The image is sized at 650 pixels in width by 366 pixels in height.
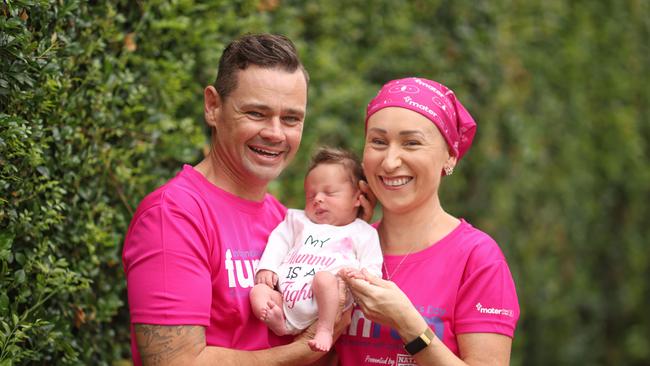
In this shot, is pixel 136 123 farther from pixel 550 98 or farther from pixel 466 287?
pixel 550 98

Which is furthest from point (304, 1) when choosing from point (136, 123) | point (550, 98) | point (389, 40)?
point (550, 98)

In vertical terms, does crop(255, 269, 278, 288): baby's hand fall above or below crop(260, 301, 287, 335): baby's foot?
above

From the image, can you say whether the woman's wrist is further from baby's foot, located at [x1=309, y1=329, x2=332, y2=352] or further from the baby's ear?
the baby's ear

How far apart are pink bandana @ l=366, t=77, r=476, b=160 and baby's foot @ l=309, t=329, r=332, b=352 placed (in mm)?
929

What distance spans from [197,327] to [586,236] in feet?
22.2

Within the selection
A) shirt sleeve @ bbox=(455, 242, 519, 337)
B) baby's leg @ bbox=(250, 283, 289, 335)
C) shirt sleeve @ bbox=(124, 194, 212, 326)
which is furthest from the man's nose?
shirt sleeve @ bbox=(455, 242, 519, 337)

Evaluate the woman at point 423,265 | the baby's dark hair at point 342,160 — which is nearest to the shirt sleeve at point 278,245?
the baby's dark hair at point 342,160

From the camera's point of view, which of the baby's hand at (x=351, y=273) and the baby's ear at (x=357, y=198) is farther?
the baby's ear at (x=357, y=198)

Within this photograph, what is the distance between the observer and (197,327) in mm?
3076

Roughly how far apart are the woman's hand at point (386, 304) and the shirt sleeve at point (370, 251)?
0.19 metres

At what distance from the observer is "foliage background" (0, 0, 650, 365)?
3.32 meters

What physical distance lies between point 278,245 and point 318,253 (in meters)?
0.19

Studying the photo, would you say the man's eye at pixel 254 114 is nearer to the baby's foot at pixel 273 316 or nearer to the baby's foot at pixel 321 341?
the baby's foot at pixel 273 316

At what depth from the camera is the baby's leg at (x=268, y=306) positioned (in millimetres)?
3250
